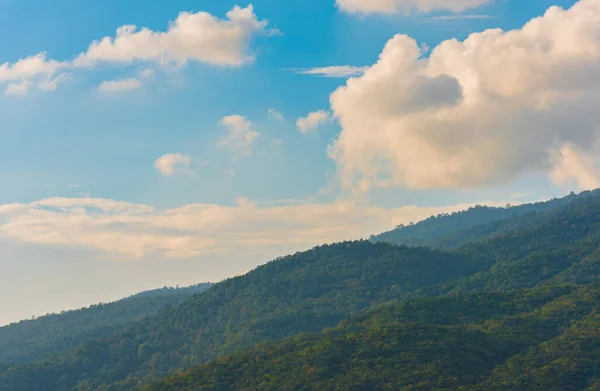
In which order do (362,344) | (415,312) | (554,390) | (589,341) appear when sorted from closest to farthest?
(554,390), (589,341), (362,344), (415,312)

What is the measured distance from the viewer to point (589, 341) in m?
128

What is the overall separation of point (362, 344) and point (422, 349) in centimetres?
1203

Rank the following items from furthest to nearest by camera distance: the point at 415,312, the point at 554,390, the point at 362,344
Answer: the point at 415,312 < the point at 362,344 < the point at 554,390

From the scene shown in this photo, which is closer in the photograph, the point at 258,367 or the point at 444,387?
the point at 444,387

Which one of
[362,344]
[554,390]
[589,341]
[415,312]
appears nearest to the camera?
[554,390]

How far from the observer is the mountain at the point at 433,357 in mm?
118250

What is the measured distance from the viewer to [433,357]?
127 metres

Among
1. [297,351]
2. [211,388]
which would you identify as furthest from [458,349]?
[211,388]

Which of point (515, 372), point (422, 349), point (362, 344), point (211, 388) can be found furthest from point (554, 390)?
point (211, 388)

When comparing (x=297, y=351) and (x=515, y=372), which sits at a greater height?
(x=297, y=351)

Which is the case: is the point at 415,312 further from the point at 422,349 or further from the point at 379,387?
the point at 379,387

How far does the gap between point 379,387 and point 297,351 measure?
2539 cm

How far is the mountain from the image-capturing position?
118 metres

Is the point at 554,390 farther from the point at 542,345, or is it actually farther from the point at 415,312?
the point at 415,312
